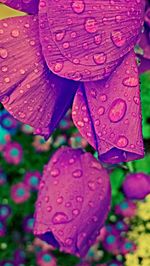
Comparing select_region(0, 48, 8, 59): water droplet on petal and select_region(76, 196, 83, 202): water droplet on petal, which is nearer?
select_region(0, 48, 8, 59): water droplet on petal

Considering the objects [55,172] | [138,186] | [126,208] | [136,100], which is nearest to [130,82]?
[136,100]

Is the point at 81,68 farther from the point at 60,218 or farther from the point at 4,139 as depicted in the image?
the point at 4,139

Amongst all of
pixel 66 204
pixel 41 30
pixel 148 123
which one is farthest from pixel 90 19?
pixel 148 123

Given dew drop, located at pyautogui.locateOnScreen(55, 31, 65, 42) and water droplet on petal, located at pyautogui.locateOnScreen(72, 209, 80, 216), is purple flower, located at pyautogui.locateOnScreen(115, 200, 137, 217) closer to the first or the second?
water droplet on petal, located at pyautogui.locateOnScreen(72, 209, 80, 216)

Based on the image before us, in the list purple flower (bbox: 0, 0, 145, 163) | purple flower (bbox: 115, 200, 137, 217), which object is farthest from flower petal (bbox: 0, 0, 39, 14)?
purple flower (bbox: 115, 200, 137, 217)

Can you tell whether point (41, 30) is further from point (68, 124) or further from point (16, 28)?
point (68, 124)

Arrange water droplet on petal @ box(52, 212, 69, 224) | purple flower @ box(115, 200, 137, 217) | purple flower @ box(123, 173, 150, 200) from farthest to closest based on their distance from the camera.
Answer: purple flower @ box(115, 200, 137, 217) → purple flower @ box(123, 173, 150, 200) → water droplet on petal @ box(52, 212, 69, 224)

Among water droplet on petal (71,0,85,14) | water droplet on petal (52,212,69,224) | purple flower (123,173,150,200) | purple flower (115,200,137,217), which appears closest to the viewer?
water droplet on petal (71,0,85,14)
